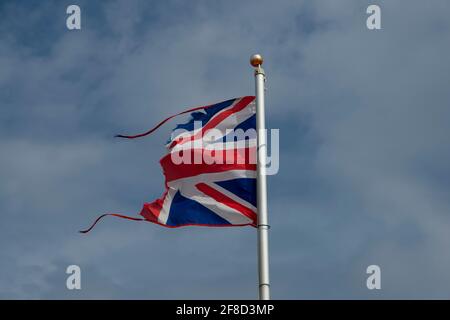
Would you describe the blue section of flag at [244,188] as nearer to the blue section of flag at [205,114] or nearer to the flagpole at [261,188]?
the flagpole at [261,188]

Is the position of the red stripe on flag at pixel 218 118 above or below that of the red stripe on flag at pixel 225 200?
above

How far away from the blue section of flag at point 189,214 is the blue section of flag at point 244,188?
756mm

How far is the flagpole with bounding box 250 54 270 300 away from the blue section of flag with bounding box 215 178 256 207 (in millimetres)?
569

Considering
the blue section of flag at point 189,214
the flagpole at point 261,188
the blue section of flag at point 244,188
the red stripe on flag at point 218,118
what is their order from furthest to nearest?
the red stripe on flag at point 218,118 → the blue section of flag at point 189,214 → the blue section of flag at point 244,188 → the flagpole at point 261,188

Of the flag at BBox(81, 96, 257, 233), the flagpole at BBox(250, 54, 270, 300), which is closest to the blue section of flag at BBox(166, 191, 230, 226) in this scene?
the flag at BBox(81, 96, 257, 233)

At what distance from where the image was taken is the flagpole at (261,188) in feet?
84.6

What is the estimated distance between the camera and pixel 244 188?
27.9 metres

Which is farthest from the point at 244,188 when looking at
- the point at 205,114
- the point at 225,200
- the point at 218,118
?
the point at 205,114

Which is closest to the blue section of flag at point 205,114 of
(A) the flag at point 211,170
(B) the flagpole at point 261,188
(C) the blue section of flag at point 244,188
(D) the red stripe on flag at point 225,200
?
(A) the flag at point 211,170

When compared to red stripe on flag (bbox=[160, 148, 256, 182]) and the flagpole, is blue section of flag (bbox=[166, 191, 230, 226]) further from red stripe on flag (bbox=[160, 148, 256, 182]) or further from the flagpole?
the flagpole

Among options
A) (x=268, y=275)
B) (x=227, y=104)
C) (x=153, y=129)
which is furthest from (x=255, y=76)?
(x=268, y=275)

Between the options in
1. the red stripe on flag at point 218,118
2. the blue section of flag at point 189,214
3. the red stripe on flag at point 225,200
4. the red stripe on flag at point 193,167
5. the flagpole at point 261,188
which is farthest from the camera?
the red stripe on flag at point 218,118
